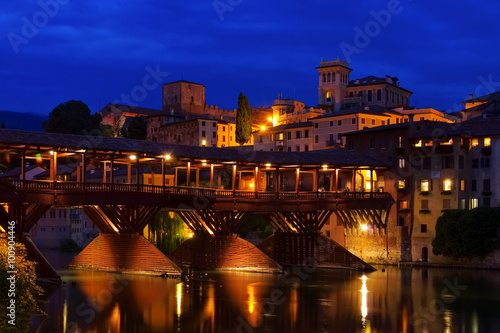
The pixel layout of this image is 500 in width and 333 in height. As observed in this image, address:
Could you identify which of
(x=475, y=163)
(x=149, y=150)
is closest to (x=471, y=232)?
(x=475, y=163)

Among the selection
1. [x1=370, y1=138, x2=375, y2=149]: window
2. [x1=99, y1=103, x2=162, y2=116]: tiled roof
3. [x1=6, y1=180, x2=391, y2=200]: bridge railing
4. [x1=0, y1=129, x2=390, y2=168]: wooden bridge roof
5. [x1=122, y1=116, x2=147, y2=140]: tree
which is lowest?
[x1=6, y1=180, x2=391, y2=200]: bridge railing

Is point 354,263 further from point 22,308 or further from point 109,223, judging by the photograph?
point 22,308

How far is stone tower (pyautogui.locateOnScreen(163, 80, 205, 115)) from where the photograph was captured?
530ft

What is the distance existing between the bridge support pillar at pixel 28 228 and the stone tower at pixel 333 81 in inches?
3618

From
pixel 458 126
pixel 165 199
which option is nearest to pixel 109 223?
pixel 165 199

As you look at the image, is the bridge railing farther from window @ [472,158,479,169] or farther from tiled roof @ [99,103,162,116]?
tiled roof @ [99,103,162,116]

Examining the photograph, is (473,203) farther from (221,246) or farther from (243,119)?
(243,119)

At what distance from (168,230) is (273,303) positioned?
34.2m

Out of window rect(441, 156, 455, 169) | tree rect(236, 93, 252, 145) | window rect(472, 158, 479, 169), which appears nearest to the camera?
window rect(441, 156, 455, 169)

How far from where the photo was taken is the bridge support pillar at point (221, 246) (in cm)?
5950

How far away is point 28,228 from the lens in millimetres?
48875

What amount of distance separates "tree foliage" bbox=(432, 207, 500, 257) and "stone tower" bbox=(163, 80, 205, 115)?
3931 inches

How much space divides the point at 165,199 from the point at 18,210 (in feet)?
39.4

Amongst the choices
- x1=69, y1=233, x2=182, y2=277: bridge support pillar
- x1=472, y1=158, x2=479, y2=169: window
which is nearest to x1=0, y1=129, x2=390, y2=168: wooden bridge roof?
x1=69, y1=233, x2=182, y2=277: bridge support pillar
